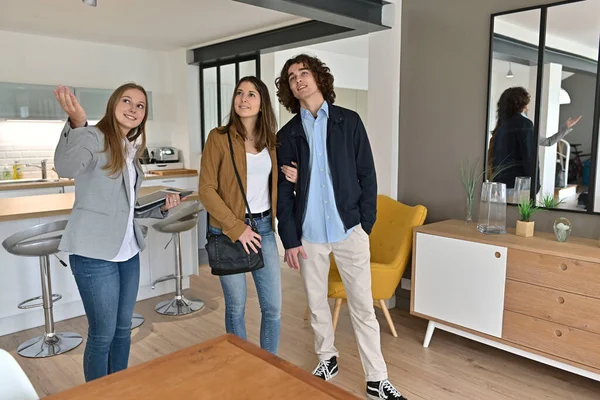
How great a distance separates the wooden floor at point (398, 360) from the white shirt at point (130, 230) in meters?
1.13

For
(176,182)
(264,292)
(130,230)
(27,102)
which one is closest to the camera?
(130,230)

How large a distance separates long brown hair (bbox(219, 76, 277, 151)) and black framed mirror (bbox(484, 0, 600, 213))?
169 cm

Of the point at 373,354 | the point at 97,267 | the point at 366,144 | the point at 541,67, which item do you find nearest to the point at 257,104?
the point at 366,144

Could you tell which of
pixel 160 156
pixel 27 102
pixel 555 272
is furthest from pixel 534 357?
pixel 27 102

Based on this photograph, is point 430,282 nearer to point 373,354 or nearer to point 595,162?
point 373,354

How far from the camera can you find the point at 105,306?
2021 mm

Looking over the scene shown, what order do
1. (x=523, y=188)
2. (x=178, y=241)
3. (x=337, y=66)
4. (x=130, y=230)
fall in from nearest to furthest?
1. (x=130, y=230)
2. (x=523, y=188)
3. (x=178, y=241)
4. (x=337, y=66)

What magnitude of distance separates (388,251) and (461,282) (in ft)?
2.02

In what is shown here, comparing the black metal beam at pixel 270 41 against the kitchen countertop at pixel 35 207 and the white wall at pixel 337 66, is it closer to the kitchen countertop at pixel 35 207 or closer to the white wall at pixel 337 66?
the white wall at pixel 337 66

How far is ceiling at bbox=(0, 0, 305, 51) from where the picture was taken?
400 centimetres

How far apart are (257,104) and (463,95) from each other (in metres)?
1.79

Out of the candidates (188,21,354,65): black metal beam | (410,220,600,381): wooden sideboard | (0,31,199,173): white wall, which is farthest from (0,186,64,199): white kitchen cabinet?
(410,220,600,381): wooden sideboard

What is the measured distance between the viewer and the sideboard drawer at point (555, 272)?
2.49 meters

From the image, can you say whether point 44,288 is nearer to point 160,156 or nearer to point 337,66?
point 160,156
